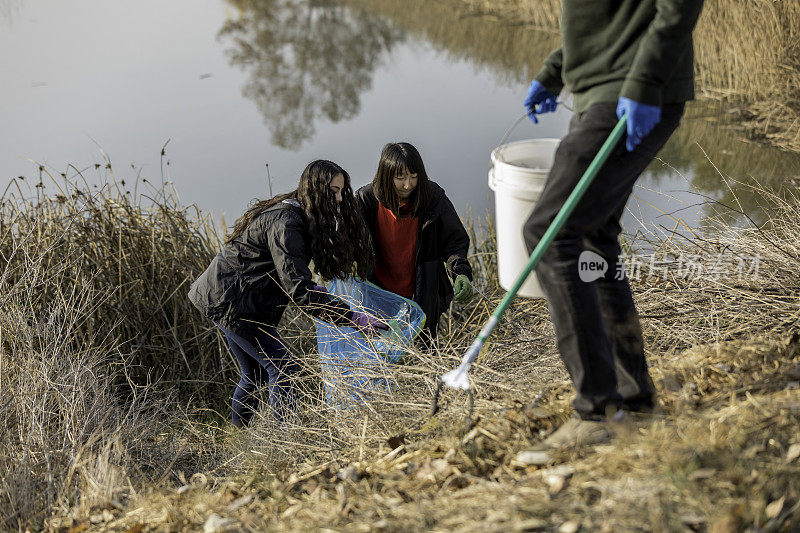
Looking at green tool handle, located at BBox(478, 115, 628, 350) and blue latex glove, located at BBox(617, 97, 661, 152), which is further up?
blue latex glove, located at BBox(617, 97, 661, 152)

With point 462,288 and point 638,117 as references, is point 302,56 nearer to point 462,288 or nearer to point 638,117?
point 462,288

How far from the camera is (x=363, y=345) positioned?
319cm

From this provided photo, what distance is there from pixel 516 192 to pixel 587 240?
48 centimetres

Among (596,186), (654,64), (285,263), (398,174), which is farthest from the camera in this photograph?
(398,174)

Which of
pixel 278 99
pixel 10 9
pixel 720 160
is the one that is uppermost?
pixel 10 9

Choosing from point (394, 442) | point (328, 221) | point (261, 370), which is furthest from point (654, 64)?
point (261, 370)

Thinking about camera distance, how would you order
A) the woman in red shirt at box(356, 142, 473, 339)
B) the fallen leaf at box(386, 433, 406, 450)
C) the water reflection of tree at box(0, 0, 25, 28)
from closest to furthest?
the fallen leaf at box(386, 433, 406, 450), the woman in red shirt at box(356, 142, 473, 339), the water reflection of tree at box(0, 0, 25, 28)

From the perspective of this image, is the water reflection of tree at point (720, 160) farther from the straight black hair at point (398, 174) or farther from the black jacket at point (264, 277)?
the black jacket at point (264, 277)

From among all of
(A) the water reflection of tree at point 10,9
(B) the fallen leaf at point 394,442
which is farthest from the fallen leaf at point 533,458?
(A) the water reflection of tree at point 10,9

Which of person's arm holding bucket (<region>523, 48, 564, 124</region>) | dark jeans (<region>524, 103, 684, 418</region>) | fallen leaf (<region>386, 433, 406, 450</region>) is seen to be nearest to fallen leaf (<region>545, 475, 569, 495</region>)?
dark jeans (<region>524, 103, 684, 418</region>)

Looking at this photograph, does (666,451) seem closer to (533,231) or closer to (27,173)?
(533,231)

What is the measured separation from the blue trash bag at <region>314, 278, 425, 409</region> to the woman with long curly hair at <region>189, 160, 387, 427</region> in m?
0.06

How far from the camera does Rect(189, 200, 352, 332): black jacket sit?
3115 millimetres

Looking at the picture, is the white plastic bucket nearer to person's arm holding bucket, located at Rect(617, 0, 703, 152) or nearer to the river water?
person's arm holding bucket, located at Rect(617, 0, 703, 152)
